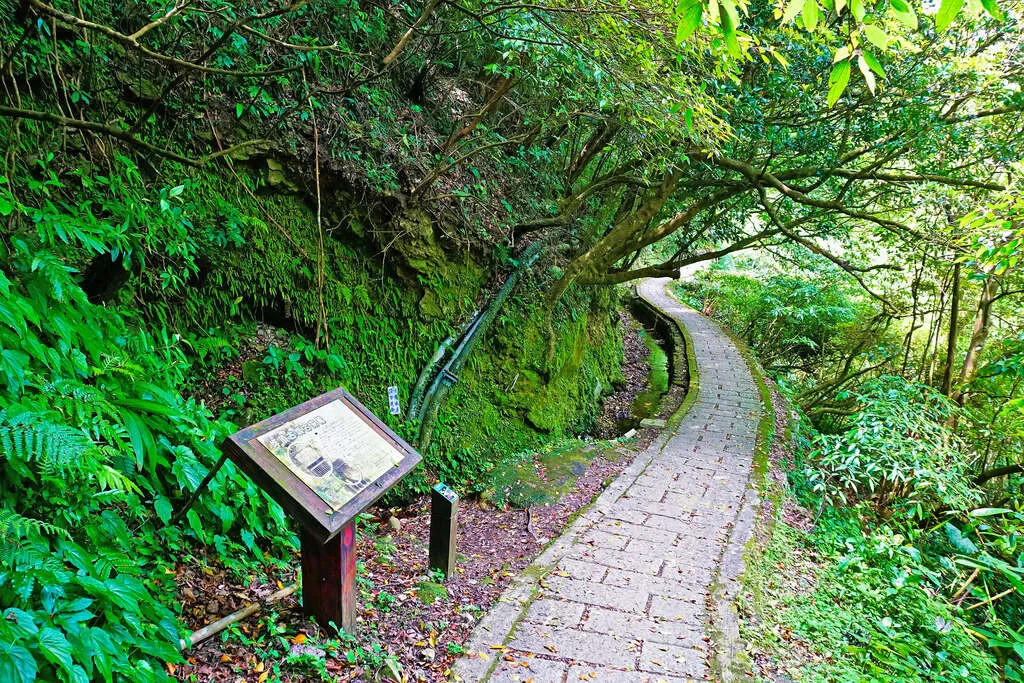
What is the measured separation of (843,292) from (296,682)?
1389 cm

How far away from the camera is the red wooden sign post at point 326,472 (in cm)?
241

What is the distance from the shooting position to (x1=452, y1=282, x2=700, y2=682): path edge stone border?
2.99 meters

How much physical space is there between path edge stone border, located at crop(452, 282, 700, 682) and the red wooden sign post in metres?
0.71

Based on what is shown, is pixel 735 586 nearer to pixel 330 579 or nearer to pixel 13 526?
pixel 330 579

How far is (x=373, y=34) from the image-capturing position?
5.25 meters

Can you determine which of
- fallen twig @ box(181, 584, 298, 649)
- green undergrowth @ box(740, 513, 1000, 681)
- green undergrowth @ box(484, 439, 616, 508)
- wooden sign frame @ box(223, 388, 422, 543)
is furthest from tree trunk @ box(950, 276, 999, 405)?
fallen twig @ box(181, 584, 298, 649)

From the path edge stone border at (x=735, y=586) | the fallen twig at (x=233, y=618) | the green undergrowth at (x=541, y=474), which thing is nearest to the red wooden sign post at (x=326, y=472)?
the fallen twig at (x=233, y=618)

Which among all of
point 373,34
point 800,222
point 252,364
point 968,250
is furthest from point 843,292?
point 252,364

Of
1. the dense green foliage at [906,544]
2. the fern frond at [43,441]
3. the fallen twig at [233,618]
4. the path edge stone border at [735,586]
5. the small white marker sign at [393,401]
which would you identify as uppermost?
the dense green foliage at [906,544]

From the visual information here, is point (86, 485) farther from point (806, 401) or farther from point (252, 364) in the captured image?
point (806, 401)

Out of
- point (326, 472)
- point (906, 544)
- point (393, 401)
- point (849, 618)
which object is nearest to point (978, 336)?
point (906, 544)

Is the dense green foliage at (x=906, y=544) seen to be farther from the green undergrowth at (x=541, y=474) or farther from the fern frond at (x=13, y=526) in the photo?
the fern frond at (x=13, y=526)

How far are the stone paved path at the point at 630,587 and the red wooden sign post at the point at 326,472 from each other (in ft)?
2.89

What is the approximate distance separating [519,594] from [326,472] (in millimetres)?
1818
